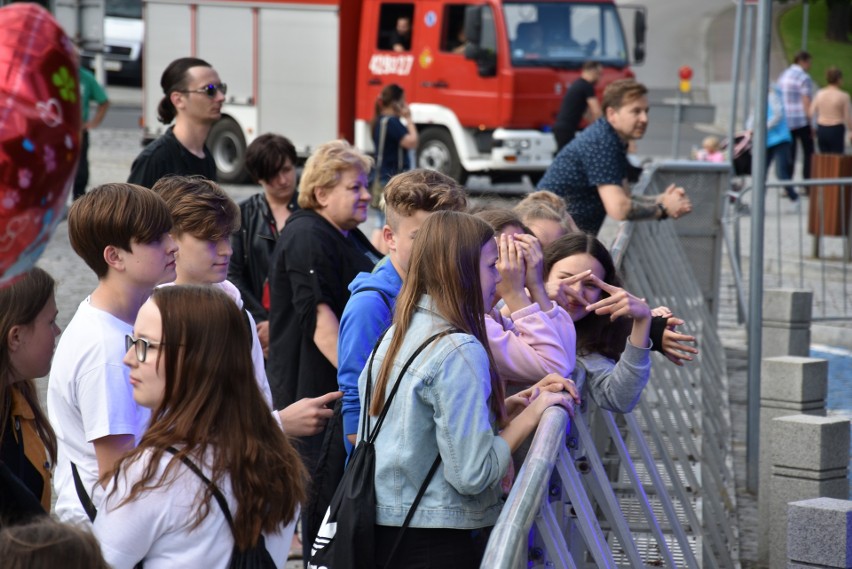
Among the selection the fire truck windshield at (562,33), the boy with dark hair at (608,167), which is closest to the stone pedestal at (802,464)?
the boy with dark hair at (608,167)

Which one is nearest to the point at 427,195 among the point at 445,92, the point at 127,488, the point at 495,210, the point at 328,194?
the point at 495,210

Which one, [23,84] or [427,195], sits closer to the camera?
[23,84]

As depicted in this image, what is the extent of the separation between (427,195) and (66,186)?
6.38 ft

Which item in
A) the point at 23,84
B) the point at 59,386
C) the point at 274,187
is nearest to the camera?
the point at 23,84

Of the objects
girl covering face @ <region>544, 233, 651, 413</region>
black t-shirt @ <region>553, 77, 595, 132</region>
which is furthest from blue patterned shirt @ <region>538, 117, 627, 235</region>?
black t-shirt @ <region>553, 77, 595, 132</region>

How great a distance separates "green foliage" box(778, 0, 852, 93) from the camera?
37.6 metres

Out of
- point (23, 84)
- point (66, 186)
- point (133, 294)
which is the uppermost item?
point (23, 84)

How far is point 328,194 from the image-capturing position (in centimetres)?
469

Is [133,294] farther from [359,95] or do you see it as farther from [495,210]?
[359,95]

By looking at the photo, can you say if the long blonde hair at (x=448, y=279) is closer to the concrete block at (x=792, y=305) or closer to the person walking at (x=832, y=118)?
the concrete block at (x=792, y=305)

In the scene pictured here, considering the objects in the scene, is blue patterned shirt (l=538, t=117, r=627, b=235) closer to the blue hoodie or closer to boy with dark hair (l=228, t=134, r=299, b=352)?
boy with dark hair (l=228, t=134, r=299, b=352)

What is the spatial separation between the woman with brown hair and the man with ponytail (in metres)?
2.35

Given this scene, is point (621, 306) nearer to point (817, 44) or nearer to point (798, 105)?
point (798, 105)

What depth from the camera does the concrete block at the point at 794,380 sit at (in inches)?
261
